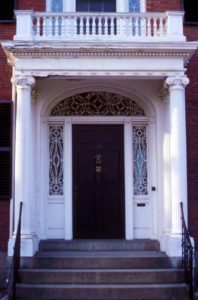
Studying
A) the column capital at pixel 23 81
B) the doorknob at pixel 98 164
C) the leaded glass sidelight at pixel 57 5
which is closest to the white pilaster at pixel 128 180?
the doorknob at pixel 98 164

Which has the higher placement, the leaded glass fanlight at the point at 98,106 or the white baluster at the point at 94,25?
the white baluster at the point at 94,25

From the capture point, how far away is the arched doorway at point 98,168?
1040 centimetres

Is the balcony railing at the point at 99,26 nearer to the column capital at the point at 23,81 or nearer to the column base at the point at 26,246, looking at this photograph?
the column capital at the point at 23,81

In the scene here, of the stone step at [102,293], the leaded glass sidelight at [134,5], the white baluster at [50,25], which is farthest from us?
the leaded glass sidelight at [134,5]

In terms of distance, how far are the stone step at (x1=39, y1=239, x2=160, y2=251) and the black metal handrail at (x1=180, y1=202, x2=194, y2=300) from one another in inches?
47.8

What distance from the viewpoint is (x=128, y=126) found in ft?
34.8

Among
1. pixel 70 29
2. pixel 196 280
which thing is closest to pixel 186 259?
pixel 196 280

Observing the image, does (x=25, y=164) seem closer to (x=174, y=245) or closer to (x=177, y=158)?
(x=177, y=158)

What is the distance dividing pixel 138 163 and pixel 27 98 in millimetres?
2762

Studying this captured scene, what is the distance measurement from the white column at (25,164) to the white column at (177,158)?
8.27 feet

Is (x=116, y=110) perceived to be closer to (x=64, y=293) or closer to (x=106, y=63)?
(x=106, y=63)

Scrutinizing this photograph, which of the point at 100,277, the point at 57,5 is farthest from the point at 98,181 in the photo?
the point at 57,5

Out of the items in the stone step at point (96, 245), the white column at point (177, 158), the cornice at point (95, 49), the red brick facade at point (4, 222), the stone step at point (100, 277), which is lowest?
the stone step at point (100, 277)

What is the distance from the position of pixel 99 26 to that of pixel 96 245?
4.20m
